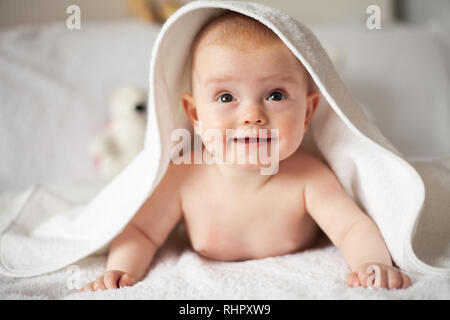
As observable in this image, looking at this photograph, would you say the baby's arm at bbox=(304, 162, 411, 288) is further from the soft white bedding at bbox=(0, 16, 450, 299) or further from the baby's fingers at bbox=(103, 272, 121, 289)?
the soft white bedding at bbox=(0, 16, 450, 299)

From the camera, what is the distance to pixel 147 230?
3.19ft

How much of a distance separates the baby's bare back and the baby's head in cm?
11

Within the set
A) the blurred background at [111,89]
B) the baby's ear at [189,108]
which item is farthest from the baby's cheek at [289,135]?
the blurred background at [111,89]

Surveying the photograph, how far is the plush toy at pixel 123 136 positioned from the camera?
1447mm

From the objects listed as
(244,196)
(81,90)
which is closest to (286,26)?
(244,196)

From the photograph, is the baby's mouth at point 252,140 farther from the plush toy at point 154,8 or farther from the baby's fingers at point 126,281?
the plush toy at point 154,8

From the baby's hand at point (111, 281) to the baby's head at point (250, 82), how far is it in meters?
0.31

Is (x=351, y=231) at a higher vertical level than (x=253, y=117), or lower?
lower

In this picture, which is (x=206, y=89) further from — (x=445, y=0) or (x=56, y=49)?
(x=445, y=0)

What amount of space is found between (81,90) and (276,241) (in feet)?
3.23

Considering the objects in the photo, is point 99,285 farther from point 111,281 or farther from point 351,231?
point 351,231

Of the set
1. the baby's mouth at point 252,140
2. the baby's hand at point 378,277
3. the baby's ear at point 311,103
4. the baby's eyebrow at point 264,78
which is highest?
the baby's eyebrow at point 264,78

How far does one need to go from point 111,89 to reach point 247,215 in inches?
34.7

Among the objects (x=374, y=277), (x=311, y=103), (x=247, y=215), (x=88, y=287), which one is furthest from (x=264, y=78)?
(x=88, y=287)
